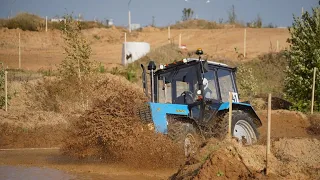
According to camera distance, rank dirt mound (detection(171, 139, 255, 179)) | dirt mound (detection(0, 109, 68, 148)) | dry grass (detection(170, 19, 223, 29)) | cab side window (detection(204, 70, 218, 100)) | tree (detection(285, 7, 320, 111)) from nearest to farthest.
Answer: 1. dirt mound (detection(171, 139, 255, 179))
2. cab side window (detection(204, 70, 218, 100))
3. dirt mound (detection(0, 109, 68, 148))
4. tree (detection(285, 7, 320, 111))
5. dry grass (detection(170, 19, 223, 29))

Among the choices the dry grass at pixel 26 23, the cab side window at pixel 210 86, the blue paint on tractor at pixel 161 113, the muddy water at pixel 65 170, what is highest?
the dry grass at pixel 26 23

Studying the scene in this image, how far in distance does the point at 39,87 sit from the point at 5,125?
4.84m

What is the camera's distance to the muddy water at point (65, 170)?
400 inches

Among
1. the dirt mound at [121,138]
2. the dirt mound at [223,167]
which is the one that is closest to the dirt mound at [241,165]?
the dirt mound at [223,167]

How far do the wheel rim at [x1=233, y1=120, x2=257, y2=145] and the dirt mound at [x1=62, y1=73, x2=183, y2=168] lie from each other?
1799 mm

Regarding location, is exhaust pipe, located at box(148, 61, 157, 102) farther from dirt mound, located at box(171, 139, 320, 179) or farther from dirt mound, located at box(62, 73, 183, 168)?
dirt mound, located at box(171, 139, 320, 179)

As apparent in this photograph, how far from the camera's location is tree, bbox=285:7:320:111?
65.5 ft

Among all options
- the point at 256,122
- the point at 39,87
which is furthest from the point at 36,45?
the point at 256,122

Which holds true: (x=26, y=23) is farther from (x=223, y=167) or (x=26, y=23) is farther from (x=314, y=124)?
(x=223, y=167)

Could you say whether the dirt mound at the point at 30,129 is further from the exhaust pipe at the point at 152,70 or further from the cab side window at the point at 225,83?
the cab side window at the point at 225,83

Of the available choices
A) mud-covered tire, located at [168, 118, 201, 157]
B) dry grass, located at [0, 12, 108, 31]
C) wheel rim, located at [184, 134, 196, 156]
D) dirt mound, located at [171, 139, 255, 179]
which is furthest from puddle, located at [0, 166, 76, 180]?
dry grass, located at [0, 12, 108, 31]

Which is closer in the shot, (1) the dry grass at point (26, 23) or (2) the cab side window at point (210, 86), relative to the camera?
(2) the cab side window at point (210, 86)

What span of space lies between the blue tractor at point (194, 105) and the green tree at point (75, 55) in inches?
272

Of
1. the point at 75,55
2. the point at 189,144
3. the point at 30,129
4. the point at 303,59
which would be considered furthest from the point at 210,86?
the point at 303,59
